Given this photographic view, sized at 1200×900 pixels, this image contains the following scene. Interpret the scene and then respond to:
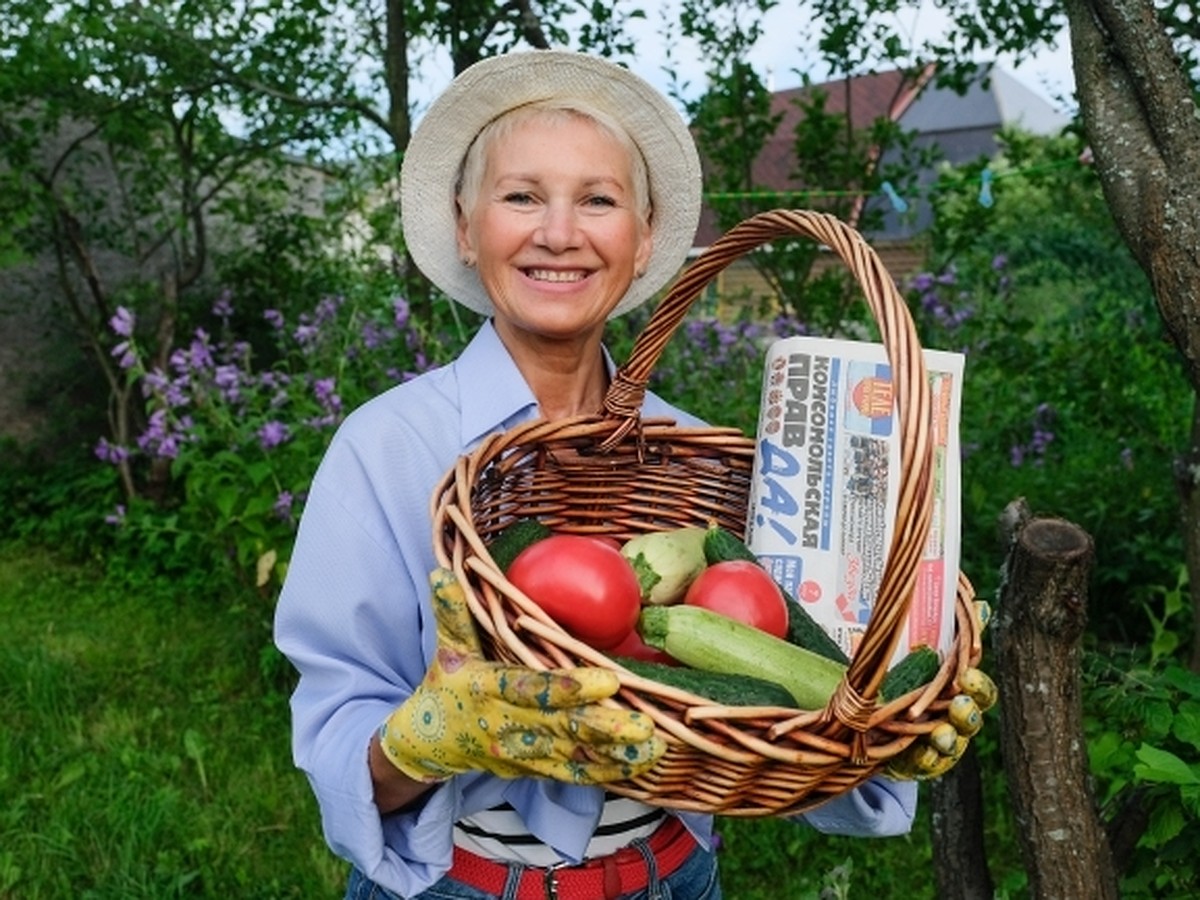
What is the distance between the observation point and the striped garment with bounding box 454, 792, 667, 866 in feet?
4.73

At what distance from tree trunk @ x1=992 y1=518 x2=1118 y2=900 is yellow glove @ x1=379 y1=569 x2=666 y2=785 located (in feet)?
2.57

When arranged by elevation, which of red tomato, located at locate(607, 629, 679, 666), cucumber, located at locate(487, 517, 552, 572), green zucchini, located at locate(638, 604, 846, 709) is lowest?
red tomato, located at locate(607, 629, 679, 666)

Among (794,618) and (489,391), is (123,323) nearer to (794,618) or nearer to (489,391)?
(489,391)

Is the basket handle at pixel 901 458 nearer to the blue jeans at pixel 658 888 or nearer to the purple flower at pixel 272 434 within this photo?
the blue jeans at pixel 658 888

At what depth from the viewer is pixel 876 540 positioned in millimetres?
1569

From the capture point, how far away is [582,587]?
125cm

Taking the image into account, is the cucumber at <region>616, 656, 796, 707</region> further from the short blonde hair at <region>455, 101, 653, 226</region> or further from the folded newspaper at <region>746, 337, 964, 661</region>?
the short blonde hair at <region>455, 101, 653, 226</region>

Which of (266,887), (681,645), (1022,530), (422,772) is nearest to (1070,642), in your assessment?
(1022,530)

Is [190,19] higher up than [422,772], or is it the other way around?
[190,19]

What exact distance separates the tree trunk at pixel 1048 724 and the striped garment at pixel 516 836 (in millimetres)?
588

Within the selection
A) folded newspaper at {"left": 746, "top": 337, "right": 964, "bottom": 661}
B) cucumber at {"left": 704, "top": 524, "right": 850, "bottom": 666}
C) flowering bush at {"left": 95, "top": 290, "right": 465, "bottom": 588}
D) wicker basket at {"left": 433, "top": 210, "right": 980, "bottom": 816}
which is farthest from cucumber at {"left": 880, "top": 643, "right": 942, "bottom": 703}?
flowering bush at {"left": 95, "top": 290, "right": 465, "bottom": 588}

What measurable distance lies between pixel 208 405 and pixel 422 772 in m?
3.04

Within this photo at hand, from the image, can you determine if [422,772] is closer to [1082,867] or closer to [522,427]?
[522,427]

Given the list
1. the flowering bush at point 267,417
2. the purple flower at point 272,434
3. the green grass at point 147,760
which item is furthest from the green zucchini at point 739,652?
the purple flower at point 272,434
